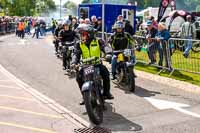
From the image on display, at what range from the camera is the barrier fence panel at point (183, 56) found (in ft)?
46.3

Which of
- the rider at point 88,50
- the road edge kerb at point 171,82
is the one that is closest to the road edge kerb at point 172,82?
the road edge kerb at point 171,82

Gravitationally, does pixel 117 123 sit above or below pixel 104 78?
below

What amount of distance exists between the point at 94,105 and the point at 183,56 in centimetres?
761

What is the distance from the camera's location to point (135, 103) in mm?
10539

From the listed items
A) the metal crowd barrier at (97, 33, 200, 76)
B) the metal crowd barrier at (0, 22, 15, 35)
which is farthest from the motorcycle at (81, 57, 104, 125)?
the metal crowd barrier at (0, 22, 15, 35)

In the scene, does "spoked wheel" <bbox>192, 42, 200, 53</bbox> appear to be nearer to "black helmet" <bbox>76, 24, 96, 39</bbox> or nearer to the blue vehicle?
"black helmet" <bbox>76, 24, 96, 39</bbox>

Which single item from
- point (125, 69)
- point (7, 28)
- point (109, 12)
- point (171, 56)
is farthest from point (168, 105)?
A: point (7, 28)

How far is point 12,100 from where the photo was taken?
10.9 metres

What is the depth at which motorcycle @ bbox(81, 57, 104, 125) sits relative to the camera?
330 inches

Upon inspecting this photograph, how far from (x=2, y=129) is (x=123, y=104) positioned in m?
3.26

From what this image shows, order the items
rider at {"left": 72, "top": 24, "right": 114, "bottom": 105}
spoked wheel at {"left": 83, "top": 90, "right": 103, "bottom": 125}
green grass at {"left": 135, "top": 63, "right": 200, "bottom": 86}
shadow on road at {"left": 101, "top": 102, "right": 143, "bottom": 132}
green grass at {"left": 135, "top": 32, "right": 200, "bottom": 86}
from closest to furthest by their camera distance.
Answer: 1. shadow on road at {"left": 101, "top": 102, "right": 143, "bottom": 132}
2. spoked wheel at {"left": 83, "top": 90, "right": 103, "bottom": 125}
3. rider at {"left": 72, "top": 24, "right": 114, "bottom": 105}
4. green grass at {"left": 135, "top": 63, "right": 200, "bottom": 86}
5. green grass at {"left": 135, "top": 32, "right": 200, "bottom": 86}

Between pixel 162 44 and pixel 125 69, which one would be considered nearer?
pixel 125 69

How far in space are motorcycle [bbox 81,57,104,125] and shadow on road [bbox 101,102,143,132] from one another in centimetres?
22

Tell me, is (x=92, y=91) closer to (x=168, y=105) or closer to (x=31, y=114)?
(x=31, y=114)
